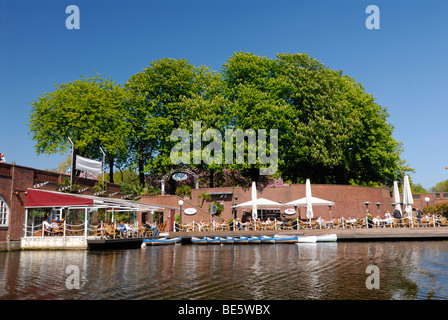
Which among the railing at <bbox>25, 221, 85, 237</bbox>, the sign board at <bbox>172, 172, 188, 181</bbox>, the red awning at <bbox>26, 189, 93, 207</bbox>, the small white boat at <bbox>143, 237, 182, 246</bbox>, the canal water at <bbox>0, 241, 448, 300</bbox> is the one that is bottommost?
the canal water at <bbox>0, 241, 448, 300</bbox>

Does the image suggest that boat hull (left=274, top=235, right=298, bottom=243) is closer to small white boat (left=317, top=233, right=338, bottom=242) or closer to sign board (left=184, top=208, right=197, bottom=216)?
small white boat (left=317, top=233, right=338, bottom=242)

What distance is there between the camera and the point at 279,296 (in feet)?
33.9

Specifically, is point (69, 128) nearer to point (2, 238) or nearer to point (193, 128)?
point (193, 128)

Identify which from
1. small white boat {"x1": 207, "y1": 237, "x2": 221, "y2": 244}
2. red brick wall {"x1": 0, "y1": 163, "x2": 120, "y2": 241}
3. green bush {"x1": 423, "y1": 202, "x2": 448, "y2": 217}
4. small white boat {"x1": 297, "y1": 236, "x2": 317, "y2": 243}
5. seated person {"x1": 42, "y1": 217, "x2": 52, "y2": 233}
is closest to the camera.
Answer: red brick wall {"x1": 0, "y1": 163, "x2": 120, "y2": 241}

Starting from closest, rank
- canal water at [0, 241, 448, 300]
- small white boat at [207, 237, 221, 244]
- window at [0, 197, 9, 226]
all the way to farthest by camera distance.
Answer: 1. canal water at [0, 241, 448, 300]
2. window at [0, 197, 9, 226]
3. small white boat at [207, 237, 221, 244]

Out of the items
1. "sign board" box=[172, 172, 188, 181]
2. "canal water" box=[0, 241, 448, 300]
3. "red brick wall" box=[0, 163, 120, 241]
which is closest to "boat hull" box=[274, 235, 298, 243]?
"canal water" box=[0, 241, 448, 300]

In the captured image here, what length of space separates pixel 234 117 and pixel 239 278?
31.3 meters

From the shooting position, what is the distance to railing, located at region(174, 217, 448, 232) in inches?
1191

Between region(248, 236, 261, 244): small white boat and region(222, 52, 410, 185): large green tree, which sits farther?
region(222, 52, 410, 185): large green tree

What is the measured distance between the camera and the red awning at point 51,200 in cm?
2656

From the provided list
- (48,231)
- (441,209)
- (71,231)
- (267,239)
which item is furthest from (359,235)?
(441,209)

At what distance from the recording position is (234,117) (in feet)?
143

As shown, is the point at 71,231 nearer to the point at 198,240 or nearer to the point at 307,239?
the point at 198,240

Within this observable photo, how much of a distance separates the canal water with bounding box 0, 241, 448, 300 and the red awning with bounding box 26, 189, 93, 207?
774 cm
